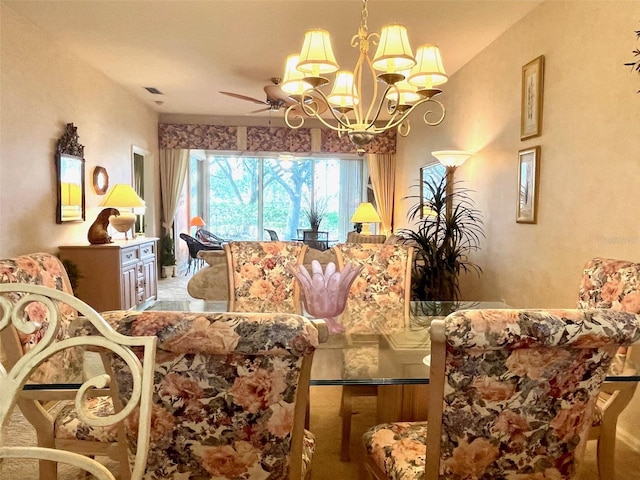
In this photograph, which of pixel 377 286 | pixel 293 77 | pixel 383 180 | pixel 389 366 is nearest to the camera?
pixel 389 366

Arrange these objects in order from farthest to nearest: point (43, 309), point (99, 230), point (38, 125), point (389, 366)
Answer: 1. point (99, 230)
2. point (38, 125)
3. point (43, 309)
4. point (389, 366)

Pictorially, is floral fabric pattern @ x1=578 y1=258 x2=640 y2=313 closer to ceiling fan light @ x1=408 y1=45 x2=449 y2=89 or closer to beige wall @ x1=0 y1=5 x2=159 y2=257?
ceiling fan light @ x1=408 y1=45 x2=449 y2=89

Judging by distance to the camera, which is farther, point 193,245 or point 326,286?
point 193,245

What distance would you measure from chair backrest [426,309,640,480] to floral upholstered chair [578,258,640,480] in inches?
21.1

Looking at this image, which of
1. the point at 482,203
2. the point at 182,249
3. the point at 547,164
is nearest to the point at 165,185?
the point at 182,249

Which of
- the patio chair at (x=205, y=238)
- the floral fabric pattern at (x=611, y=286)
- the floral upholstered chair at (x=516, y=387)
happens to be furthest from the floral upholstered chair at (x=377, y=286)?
the patio chair at (x=205, y=238)

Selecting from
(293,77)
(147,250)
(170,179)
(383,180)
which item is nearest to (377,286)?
(293,77)

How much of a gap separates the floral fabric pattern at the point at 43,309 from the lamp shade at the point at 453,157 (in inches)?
137

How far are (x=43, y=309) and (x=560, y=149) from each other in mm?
3067

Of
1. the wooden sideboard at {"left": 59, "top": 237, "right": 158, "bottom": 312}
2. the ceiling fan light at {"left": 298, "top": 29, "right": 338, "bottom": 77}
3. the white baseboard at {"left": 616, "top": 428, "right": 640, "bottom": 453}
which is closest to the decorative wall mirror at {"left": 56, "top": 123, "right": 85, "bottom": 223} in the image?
the wooden sideboard at {"left": 59, "top": 237, "right": 158, "bottom": 312}

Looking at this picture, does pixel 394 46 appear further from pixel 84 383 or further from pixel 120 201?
pixel 120 201

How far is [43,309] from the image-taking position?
174 centimetres

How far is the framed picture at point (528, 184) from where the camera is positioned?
10.8 ft

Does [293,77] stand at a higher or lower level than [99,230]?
higher
